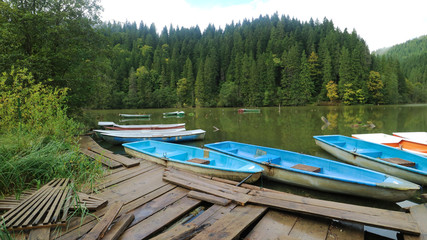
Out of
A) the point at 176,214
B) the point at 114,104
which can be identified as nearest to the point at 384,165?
the point at 176,214

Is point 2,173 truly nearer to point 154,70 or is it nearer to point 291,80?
point 291,80

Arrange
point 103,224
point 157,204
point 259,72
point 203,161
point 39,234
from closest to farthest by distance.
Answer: point 39,234
point 103,224
point 157,204
point 203,161
point 259,72

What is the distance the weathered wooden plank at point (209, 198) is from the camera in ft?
12.9

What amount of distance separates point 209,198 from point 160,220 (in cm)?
98

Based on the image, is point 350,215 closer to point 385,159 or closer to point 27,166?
→ point 385,159

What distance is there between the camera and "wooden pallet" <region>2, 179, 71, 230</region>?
3039 mm

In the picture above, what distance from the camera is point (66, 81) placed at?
1252 cm

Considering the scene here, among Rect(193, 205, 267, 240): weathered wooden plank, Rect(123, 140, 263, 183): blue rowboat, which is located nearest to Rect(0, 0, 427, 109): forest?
Rect(123, 140, 263, 183): blue rowboat

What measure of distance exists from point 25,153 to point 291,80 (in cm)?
6320

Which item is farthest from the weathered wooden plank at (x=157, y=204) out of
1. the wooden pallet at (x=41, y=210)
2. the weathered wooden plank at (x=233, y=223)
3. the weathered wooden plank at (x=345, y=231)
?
the weathered wooden plank at (x=345, y=231)

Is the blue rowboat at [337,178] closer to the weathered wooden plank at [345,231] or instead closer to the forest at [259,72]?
the weathered wooden plank at [345,231]

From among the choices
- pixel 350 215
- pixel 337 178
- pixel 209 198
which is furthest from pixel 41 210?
pixel 337 178

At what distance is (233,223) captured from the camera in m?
3.28

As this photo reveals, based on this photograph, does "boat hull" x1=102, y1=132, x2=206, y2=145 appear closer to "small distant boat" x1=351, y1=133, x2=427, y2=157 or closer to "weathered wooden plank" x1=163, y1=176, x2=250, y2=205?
"weathered wooden plank" x1=163, y1=176, x2=250, y2=205
